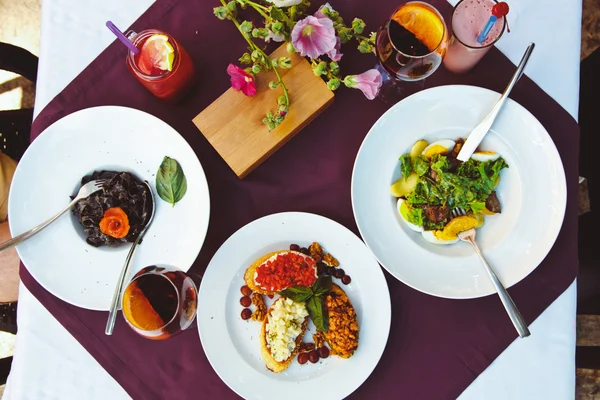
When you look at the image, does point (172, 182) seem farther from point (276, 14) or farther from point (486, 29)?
point (486, 29)

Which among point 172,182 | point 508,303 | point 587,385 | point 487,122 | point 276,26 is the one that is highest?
point 276,26

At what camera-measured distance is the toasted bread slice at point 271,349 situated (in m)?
1.01

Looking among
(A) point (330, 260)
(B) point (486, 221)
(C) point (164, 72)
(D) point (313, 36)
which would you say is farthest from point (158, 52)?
(B) point (486, 221)

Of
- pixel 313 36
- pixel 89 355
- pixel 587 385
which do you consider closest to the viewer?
pixel 313 36

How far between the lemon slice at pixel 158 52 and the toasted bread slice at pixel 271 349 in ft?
1.84

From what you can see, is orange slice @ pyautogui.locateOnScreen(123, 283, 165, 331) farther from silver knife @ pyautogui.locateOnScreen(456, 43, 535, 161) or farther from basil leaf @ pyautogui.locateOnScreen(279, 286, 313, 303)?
silver knife @ pyautogui.locateOnScreen(456, 43, 535, 161)

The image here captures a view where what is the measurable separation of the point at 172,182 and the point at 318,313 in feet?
1.37

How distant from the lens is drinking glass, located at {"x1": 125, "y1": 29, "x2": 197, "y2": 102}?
0.96 m

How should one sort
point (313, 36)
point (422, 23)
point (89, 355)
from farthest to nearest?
point (89, 355), point (422, 23), point (313, 36)

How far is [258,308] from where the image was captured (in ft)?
3.43

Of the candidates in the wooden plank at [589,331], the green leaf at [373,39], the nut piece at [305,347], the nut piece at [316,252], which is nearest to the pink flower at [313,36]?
the green leaf at [373,39]

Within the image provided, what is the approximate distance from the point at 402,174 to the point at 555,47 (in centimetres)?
46

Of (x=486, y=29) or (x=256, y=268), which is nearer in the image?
(x=486, y=29)

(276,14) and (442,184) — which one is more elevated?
(276,14)
